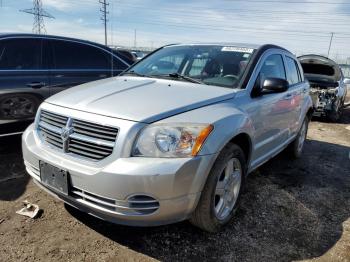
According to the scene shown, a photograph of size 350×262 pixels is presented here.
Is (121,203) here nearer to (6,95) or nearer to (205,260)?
(205,260)

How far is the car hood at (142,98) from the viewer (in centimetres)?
265

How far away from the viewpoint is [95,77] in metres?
5.61

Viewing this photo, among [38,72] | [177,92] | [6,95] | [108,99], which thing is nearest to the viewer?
[108,99]

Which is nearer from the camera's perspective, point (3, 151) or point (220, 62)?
point (220, 62)

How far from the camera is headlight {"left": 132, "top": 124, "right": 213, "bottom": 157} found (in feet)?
8.19

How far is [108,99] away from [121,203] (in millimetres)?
894

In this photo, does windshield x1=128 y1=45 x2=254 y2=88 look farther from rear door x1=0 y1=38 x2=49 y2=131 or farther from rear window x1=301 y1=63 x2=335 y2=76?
rear window x1=301 y1=63 x2=335 y2=76

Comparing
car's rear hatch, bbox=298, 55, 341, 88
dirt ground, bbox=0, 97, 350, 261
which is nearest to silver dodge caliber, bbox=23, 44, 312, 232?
dirt ground, bbox=0, 97, 350, 261

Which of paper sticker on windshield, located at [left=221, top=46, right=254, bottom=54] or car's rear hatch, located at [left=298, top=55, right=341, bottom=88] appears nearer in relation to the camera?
paper sticker on windshield, located at [left=221, top=46, right=254, bottom=54]

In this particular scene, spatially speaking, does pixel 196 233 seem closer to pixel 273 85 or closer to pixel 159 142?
pixel 159 142

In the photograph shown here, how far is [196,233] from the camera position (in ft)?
10.2

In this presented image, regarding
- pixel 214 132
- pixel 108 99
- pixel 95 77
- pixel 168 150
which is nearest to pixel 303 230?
pixel 214 132

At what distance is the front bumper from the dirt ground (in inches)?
15.8

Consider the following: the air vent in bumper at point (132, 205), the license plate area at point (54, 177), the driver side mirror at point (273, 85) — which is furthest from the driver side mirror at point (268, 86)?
the license plate area at point (54, 177)
